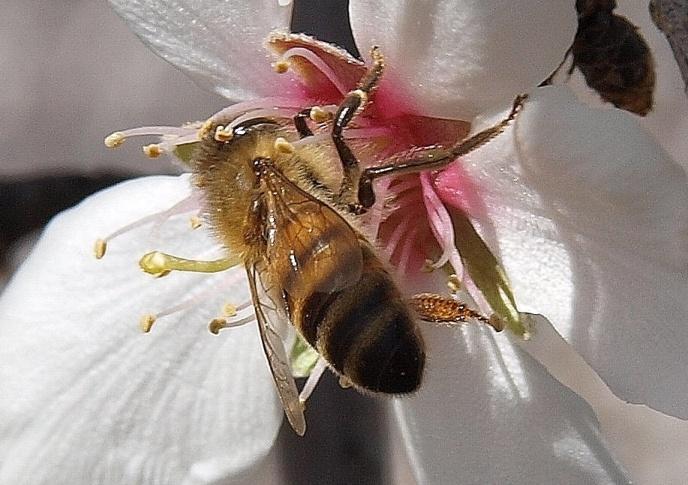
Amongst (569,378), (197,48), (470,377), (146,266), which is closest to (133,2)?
(197,48)

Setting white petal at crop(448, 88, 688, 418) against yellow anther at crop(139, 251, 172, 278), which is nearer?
white petal at crop(448, 88, 688, 418)

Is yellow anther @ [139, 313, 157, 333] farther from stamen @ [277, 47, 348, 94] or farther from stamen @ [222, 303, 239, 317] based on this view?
stamen @ [277, 47, 348, 94]

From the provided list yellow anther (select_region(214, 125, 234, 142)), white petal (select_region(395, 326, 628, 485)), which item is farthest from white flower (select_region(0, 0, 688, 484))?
yellow anther (select_region(214, 125, 234, 142))

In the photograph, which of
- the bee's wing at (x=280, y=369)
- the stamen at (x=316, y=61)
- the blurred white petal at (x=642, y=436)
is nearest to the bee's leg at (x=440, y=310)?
the bee's wing at (x=280, y=369)

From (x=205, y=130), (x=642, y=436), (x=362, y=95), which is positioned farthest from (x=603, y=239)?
(x=642, y=436)

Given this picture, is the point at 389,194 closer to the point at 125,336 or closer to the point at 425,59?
the point at 425,59

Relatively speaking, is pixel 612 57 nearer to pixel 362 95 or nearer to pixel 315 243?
pixel 362 95
